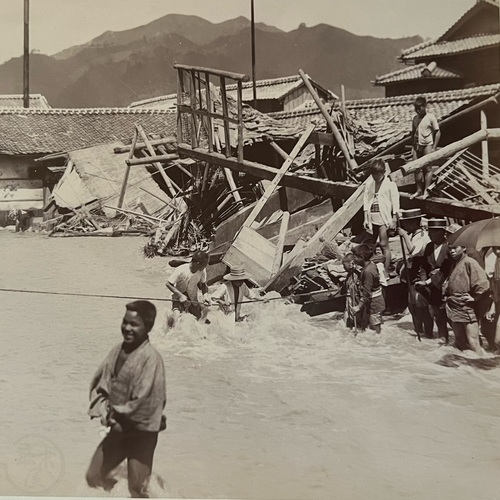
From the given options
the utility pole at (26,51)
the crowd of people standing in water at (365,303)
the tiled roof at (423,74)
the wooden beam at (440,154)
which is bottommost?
the crowd of people standing in water at (365,303)

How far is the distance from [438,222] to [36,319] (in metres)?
2.98

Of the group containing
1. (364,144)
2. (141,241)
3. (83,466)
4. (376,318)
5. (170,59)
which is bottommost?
(83,466)

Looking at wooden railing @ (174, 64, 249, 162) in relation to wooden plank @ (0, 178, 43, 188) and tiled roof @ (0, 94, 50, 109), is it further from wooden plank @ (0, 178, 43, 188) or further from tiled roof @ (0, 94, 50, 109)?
wooden plank @ (0, 178, 43, 188)

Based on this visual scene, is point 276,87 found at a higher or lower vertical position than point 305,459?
higher

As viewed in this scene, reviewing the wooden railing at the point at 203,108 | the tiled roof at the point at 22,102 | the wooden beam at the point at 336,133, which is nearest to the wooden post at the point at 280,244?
the wooden railing at the point at 203,108

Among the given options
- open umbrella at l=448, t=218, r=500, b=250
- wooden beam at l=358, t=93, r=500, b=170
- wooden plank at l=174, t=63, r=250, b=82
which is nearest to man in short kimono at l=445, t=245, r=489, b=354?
open umbrella at l=448, t=218, r=500, b=250

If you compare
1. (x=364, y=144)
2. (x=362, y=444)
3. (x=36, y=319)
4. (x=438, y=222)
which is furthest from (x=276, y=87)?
(x=362, y=444)

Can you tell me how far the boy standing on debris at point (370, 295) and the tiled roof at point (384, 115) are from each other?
2281 millimetres

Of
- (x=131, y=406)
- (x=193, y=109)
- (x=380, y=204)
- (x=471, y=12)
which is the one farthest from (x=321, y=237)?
(x=131, y=406)

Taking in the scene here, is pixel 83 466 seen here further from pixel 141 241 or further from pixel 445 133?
pixel 445 133

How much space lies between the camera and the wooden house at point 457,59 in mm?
4703

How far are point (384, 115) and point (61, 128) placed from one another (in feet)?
14.9

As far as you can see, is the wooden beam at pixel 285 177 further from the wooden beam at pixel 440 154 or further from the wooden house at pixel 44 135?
the wooden house at pixel 44 135

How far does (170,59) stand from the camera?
4.98m
